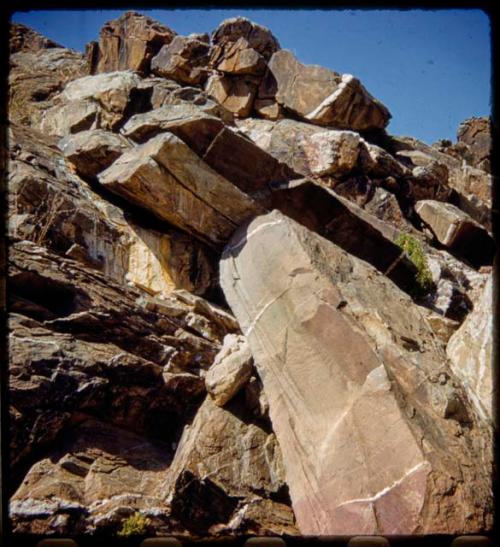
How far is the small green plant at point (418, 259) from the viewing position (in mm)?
9398

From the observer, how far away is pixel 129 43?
14766 mm

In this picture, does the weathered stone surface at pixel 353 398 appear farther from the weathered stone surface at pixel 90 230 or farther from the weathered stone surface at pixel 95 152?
the weathered stone surface at pixel 95 152

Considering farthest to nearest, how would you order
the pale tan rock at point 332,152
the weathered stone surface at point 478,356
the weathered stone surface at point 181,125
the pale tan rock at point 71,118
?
the pale tan rock at point 332,152
the pale tan rock at point 71,118
the weathered stone surface at point 181,125
the weathered stone surface at point 478,356

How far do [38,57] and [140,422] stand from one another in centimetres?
1703

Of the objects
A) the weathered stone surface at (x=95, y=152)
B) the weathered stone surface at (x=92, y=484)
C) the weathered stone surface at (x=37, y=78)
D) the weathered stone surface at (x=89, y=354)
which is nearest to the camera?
the weathered stone surface at (x=92, y=484)

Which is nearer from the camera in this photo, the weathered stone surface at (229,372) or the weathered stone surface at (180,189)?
the weathered stone surface at (229,372)

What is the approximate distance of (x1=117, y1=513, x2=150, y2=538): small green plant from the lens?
4578 millimetres

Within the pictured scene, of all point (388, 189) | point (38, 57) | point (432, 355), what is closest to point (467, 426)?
point (432, 355)

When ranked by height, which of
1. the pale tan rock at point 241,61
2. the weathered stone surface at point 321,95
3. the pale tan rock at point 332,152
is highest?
the pale tan rock at point 241,61

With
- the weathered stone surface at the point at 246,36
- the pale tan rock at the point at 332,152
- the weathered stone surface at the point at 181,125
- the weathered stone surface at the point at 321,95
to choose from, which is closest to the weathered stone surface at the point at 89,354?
the weathered stone surface at the point at 181,125

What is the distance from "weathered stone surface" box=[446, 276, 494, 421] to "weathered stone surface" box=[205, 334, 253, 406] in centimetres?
285

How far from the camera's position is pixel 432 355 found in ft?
20.2

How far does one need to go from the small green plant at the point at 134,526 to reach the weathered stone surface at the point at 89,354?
50.2 inches

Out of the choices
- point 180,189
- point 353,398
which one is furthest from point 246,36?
point 353,398
